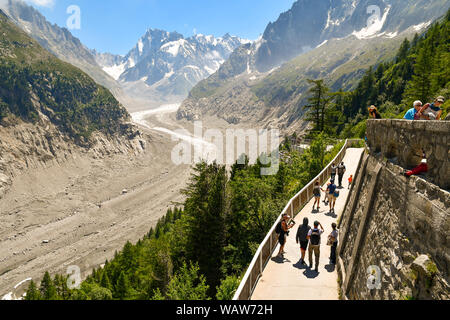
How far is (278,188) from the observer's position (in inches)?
989

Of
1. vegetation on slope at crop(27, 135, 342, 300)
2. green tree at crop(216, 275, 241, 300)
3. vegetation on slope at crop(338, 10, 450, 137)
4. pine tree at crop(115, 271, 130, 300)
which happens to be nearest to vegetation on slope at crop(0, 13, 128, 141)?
pine tree at crop(115, 271, 130, 300)

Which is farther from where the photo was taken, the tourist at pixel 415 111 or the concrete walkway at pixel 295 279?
the concrete walkway at pixel 295 279

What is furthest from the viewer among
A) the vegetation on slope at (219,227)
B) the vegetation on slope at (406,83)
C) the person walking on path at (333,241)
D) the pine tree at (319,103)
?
the pine tree at (319,103)

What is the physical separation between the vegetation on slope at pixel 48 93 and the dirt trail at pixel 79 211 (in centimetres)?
2262

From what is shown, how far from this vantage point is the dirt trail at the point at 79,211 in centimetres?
5231

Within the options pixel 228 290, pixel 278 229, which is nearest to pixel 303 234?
pixel 278 229

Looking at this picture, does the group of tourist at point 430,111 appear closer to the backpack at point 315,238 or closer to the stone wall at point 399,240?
the stone wall at point 399,240

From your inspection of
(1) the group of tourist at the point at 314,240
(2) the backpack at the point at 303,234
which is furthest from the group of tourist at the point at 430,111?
(2) the backpack at the point at 303,234

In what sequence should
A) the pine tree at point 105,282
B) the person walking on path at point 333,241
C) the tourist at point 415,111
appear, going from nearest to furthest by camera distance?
the tourist at point 415,111 → the person walking on path at point 333,241 → the pine tree at point 105,282

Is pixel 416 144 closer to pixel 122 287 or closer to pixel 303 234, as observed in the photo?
pixel 303 234

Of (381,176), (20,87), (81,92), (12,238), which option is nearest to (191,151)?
(81,92)

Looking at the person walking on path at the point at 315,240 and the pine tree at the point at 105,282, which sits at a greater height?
the person walking on path at the point at 315,240

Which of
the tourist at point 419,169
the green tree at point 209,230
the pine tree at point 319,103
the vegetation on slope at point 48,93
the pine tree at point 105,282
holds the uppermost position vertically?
the vegetation on slope at point 48,93
